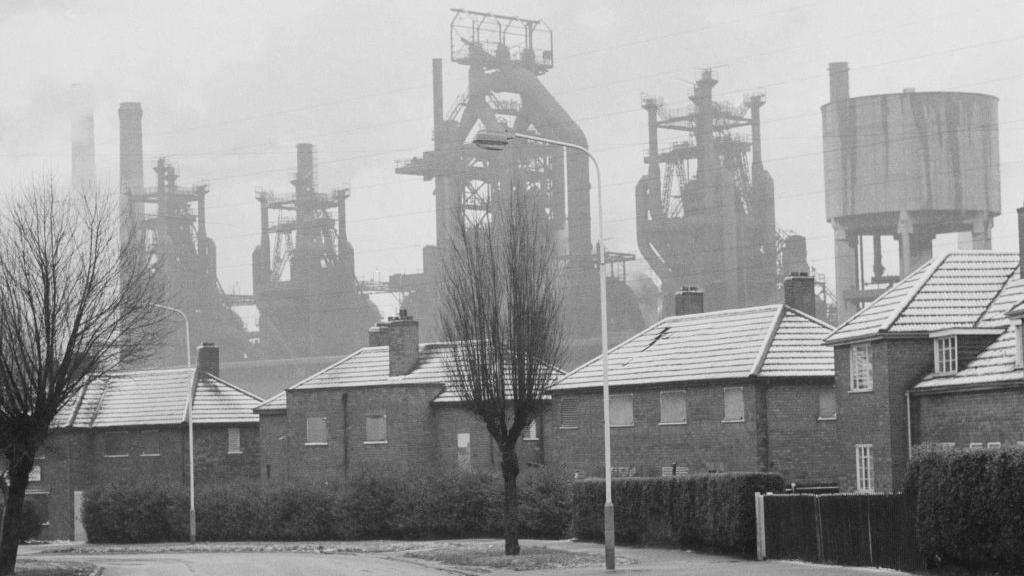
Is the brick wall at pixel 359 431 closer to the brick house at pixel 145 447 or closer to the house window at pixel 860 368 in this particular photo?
the brick house at pixel 145 447

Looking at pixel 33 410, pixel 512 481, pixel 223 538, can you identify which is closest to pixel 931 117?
pixel 223 538

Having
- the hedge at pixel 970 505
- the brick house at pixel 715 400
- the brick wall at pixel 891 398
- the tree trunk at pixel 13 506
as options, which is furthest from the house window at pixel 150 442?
the hedge at pixel 970 505

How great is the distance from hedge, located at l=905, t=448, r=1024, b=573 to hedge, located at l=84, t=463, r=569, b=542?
23.9 m

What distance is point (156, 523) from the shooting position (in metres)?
64.7

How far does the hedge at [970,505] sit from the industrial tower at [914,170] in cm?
6598

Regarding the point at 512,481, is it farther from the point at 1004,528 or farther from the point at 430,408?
the point at 430,408

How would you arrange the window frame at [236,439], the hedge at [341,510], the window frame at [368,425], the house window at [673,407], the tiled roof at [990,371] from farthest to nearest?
the window frame at [236,439] < the window frame at [368,425] < the house window at [673,407] < the hedge at [341,510] < the tiled roof at [990,371]

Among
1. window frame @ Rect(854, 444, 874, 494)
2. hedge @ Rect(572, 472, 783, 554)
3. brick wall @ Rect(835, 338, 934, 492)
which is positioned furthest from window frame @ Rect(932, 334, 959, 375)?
hedge @ Rect(572, 472, 783, 554)

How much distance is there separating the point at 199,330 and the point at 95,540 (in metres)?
75.3

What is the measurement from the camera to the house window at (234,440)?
73875 millimetres

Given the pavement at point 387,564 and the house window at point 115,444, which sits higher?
the house window at point 115,444

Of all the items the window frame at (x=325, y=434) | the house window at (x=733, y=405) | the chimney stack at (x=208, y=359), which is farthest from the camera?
the chimney stack at (x=208, y=359)

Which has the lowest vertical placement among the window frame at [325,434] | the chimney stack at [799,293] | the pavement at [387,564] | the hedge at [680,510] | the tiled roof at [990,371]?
the pavement at [387,564]

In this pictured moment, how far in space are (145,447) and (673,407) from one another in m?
30.5
